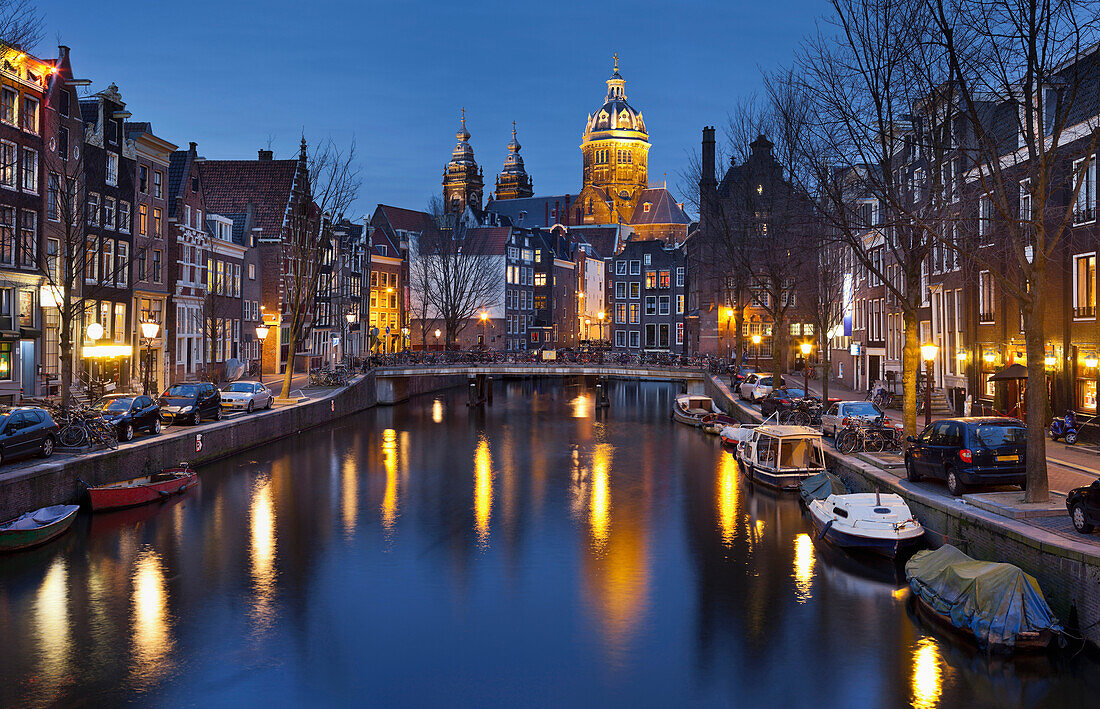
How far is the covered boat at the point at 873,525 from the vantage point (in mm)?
25078

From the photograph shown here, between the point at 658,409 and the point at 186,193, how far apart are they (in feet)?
128

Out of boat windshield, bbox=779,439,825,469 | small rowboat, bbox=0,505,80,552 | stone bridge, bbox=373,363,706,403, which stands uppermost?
stone bridge, bbox=373,363,706,403

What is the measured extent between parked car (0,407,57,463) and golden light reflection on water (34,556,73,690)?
455 centimetres

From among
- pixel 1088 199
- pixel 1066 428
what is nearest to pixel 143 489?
pixel 1066 428

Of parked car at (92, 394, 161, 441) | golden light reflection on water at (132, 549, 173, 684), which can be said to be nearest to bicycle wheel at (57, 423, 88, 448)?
parked car at (92, 394, 161, 441)

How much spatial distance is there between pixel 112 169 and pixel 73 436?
86.3 feet

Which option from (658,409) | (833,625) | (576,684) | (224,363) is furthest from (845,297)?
(576,684)

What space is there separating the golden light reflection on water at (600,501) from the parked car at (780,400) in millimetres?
8429

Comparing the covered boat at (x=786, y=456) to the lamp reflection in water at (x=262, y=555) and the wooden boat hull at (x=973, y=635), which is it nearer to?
the wooden boat hull at (x=973, y=635)

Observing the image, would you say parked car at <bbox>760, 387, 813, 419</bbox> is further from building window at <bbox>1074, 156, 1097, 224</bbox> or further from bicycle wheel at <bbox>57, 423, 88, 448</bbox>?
bicycle wheel at <bbox>57, 423, 88, 448</bbox>

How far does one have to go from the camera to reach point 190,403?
4294 centimetres

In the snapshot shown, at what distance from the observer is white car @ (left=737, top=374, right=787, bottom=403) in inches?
2377

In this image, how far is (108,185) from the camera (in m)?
52.8

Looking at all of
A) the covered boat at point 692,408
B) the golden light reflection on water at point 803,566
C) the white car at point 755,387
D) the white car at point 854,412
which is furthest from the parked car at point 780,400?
the golden light reflection on water at point 803,566
